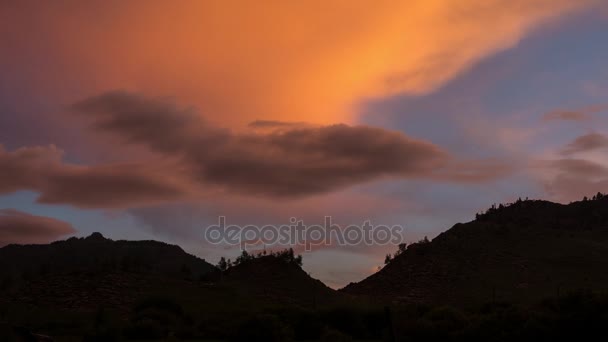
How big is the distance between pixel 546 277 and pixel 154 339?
7423 centimetres

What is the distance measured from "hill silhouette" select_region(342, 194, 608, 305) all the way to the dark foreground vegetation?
31cm

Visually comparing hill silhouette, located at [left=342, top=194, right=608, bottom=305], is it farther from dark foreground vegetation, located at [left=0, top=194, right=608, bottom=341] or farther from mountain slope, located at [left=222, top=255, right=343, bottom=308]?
mountain slope, located at [left=222, top=255, right=343, bottom=308]

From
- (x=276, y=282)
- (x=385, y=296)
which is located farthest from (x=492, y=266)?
(x=276, y=282)

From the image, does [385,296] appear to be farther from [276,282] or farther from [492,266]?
[492,266]

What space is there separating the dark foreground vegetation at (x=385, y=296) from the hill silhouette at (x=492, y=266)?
31cm

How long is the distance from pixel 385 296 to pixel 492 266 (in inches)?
822

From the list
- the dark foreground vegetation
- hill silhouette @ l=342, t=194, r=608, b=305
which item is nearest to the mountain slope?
the dark foreground vegetation

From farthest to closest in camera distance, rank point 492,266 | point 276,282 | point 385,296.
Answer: point 492,266 < point 276,282 < point 385,296

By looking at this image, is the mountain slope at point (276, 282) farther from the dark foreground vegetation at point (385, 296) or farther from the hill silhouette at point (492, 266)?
the hill silhouette at point (492, 266)

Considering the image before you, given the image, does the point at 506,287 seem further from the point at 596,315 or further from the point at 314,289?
the point at 596,315

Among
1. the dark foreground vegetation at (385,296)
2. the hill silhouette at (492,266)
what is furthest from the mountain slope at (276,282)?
the hill silhouette at (492,266)

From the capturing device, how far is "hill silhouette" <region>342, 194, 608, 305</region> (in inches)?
3765

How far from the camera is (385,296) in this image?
10106 cm

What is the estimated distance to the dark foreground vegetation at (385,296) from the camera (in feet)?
142
